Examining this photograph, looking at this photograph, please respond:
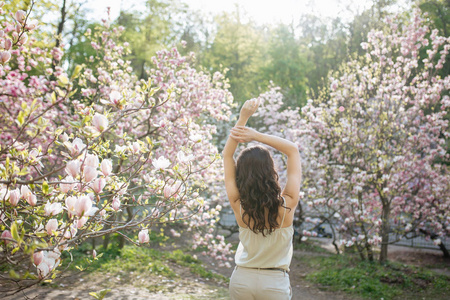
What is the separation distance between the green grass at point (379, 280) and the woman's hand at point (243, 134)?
591cm

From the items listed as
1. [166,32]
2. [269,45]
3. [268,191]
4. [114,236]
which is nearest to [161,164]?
[268,191]

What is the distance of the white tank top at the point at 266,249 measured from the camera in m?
2.19

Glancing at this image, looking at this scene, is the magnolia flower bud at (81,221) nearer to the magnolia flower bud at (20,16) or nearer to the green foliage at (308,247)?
the magnolia flower bud at (20,16)

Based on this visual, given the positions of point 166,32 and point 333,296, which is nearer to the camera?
point 333,296

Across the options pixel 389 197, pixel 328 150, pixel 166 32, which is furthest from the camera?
pixel 166 32

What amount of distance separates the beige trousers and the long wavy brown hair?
24 centimetres

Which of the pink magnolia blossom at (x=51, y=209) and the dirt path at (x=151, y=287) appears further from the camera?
the dirt path at (x=151, y=287)

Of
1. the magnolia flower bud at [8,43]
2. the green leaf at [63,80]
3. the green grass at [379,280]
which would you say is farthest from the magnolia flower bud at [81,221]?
the green grass at [379,280]

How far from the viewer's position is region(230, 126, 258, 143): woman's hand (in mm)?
2309

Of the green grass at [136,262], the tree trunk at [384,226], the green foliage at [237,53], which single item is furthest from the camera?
the green foliage at [237,53]

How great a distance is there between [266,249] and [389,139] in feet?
23.7

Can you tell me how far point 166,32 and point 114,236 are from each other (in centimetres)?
1093

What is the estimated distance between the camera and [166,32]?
17.3 meters

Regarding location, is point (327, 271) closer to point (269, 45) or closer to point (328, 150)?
point (328, 150)
